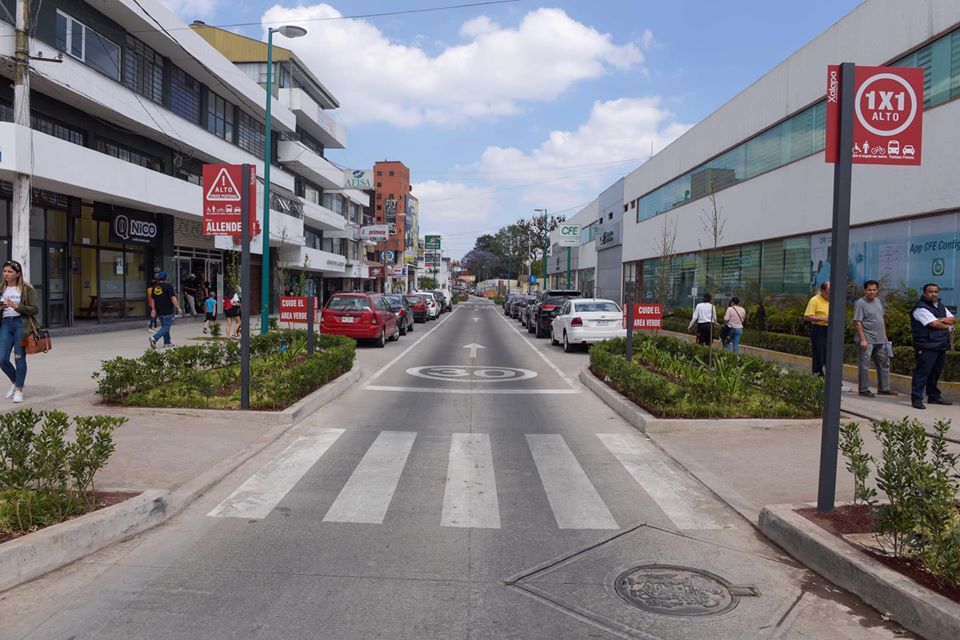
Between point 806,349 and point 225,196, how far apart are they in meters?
13.1

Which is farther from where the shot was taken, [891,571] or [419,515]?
[419,515]

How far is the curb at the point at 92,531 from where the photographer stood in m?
3.98

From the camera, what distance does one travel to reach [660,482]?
635 cm

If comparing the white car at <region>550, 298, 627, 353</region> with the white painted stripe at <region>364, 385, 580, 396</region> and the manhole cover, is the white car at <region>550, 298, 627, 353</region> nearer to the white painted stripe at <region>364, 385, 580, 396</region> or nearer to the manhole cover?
the white painted stripe at <region>364, 385, 580, 396</region>

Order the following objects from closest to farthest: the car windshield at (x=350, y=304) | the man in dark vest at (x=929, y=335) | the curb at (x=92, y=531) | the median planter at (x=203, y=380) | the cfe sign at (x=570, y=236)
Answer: the curb at (x=92, y=531) < the median planter at (x=203, y=380) < the man in dark vest at (x=929, y=335) < the car windshield at (x=350, y=304) < the cfe sign at (x=570, y=236)

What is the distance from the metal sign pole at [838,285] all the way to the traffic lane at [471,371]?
280 inches

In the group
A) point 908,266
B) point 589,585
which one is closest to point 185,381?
point 589,585

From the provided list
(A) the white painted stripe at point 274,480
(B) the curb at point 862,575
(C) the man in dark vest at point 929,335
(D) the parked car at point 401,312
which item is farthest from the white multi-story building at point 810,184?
(A) the white painted stripe at point 274,480

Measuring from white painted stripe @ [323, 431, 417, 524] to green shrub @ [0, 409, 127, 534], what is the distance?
1.70 m

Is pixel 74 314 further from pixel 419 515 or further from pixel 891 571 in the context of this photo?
pixel 891 571

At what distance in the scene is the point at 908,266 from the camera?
15172mm

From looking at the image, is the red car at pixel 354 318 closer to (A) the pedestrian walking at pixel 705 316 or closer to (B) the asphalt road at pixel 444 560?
(A) the pedestrian walking at pixel 705 316

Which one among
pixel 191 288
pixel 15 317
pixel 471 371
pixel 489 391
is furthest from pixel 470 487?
pixel 191 288

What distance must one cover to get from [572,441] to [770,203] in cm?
1710
